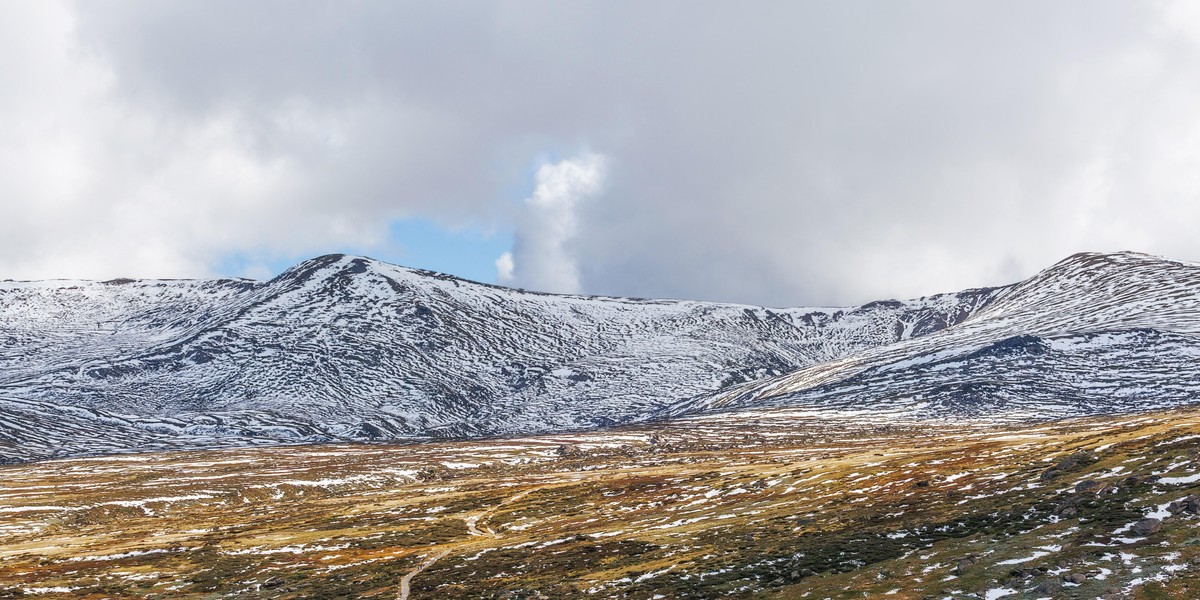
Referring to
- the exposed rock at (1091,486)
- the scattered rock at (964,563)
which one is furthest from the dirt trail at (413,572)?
the exposed rock at (1091,486)

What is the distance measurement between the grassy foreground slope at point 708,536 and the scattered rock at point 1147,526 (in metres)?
0.11

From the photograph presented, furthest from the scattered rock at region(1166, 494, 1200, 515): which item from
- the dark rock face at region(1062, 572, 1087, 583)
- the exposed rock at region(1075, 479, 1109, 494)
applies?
the dark rock face at region(1062, 572, 1087, 583)

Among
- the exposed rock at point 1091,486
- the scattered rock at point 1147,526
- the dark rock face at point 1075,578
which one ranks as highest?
the exposed rock at point 1091,486

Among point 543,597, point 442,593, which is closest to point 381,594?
point 442,593

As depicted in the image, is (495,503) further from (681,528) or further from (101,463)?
(101,463)

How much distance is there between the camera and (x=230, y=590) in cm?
6028

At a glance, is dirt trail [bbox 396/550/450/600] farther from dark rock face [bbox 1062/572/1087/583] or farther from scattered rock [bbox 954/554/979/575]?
dark rock face [bbox 1062/572/1087/583]

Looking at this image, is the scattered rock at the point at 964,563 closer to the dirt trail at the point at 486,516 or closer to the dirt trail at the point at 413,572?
the dirt trail at the point at 413,572

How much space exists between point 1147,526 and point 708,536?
27970mm

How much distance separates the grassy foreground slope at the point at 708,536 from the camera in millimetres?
39531

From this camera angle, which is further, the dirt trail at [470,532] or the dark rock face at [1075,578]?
the dirt trail at [470,532]

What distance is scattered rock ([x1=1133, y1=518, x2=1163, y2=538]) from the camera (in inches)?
1540

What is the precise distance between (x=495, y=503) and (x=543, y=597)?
200 feet

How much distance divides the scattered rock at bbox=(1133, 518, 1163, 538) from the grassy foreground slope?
11 cm
